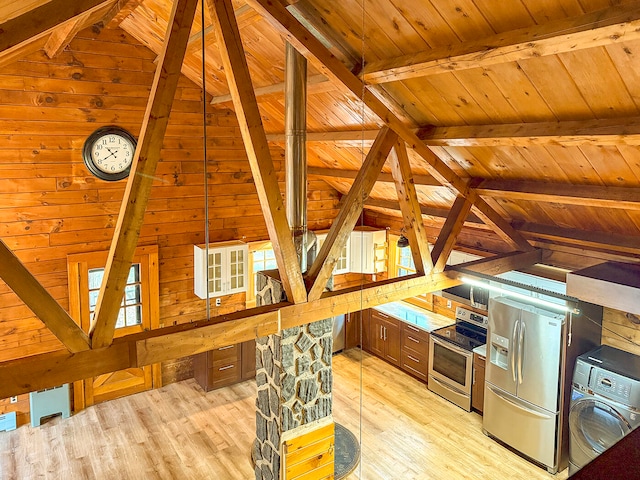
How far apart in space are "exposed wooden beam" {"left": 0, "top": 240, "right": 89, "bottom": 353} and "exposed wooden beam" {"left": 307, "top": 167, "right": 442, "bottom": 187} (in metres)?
3.43

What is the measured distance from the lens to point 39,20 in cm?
238

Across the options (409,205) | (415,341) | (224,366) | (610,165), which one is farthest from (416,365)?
(610,165)

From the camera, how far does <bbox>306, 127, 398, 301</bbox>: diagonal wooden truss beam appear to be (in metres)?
3.59

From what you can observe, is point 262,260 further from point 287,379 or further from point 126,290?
point 287,379

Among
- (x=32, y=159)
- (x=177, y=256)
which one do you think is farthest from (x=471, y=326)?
(x=32, y=159)

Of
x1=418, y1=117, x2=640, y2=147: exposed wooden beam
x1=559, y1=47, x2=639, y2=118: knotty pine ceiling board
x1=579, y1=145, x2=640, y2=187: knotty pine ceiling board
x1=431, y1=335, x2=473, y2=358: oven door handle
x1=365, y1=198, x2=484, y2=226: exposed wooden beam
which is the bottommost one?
x1=431, y1=335, x2=473, y2=358: oven door handle

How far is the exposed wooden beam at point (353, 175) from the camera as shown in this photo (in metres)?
4.97

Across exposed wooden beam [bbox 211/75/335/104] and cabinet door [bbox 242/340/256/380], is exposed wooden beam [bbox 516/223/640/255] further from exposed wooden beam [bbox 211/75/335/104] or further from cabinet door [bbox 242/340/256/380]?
cabinet door [bbox 242/340/256/380]

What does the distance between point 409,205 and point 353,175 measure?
6.88 ft

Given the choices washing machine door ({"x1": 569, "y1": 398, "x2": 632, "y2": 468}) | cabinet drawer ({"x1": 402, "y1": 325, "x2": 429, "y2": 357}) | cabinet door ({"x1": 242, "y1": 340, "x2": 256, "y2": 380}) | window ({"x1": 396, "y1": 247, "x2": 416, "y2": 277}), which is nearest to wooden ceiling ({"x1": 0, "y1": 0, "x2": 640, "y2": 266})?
washing machine door ({"x1": 569, "y1": 398, "x2": 632, "y2": 468})

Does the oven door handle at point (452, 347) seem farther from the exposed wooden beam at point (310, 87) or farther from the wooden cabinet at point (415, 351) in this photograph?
the exposed wooden beam at point (310, 87)

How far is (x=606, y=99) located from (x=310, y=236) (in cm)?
216

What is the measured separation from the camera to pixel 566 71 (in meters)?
2.67

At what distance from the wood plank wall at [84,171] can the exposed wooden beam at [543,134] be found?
3433mm
